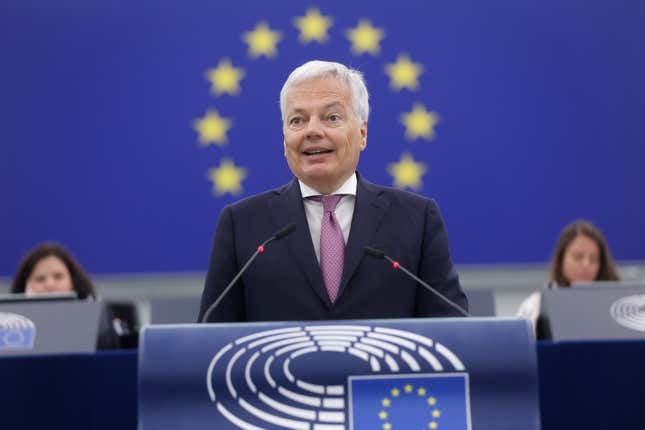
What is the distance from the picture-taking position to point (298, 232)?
7.17 feet

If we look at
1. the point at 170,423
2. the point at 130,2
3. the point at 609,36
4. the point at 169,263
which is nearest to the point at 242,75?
the point at 130,2

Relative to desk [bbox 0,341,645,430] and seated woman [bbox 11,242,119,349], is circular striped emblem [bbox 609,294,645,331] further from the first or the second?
seated woman [bbox 11,242,119,349]

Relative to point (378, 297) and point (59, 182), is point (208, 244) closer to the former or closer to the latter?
point (59, 182)

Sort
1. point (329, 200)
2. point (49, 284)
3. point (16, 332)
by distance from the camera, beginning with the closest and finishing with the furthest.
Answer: point (329, 200) < point (16, 332) < point (49, 284)

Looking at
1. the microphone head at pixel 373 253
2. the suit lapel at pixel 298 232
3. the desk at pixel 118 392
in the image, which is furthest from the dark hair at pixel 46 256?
the microphone head at pixel 373 253

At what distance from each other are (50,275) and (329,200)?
7.91 ft

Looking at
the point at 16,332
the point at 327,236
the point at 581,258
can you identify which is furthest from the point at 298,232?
the point at 581,258

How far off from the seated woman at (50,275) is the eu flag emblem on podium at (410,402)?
2864mm

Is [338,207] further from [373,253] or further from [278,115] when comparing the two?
[278,115]

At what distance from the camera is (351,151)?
2250 millimetres

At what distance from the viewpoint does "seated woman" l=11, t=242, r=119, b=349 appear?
4.28 meters

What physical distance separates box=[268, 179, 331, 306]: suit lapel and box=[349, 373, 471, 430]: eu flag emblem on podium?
527 mm

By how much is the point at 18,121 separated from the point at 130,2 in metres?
0.90

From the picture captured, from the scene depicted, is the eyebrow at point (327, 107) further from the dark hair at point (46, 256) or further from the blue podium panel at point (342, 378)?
the dark hair at point (46, 256)
